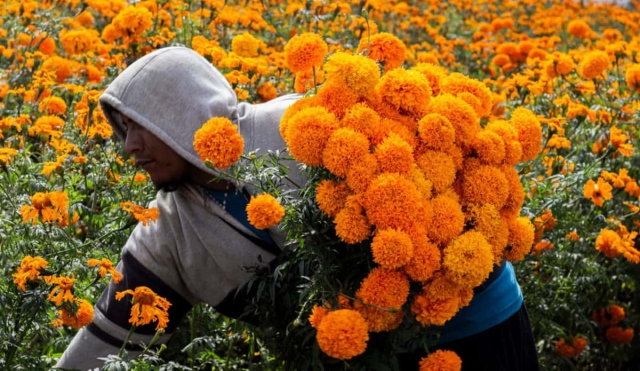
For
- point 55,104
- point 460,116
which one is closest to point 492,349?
point 460,116

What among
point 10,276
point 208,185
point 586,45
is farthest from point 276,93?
point 586,45

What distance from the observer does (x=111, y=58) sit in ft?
13.3

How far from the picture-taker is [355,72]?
2188 mm

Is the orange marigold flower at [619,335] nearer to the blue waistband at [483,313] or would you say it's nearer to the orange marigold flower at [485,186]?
the blue waistband at [483,313]

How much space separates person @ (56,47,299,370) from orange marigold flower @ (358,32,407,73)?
366 millimetres

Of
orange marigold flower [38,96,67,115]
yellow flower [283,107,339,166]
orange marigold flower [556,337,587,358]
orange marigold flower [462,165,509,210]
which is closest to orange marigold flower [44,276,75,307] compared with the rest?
yellow flower [283,107,339,166]

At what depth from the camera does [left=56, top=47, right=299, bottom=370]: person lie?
2.55m

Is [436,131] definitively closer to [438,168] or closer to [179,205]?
[438,168]

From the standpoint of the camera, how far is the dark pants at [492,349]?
8.26ft

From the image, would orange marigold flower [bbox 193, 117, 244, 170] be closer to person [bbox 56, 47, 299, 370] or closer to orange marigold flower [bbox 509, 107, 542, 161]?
person [bbox 56, 47, 299, 370]

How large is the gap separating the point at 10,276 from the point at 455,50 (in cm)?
482

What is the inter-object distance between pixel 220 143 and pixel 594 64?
2367mm

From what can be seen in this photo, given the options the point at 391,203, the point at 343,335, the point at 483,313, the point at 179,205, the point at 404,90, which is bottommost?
the point at 483,313

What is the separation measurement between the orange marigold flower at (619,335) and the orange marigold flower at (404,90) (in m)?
1.85
